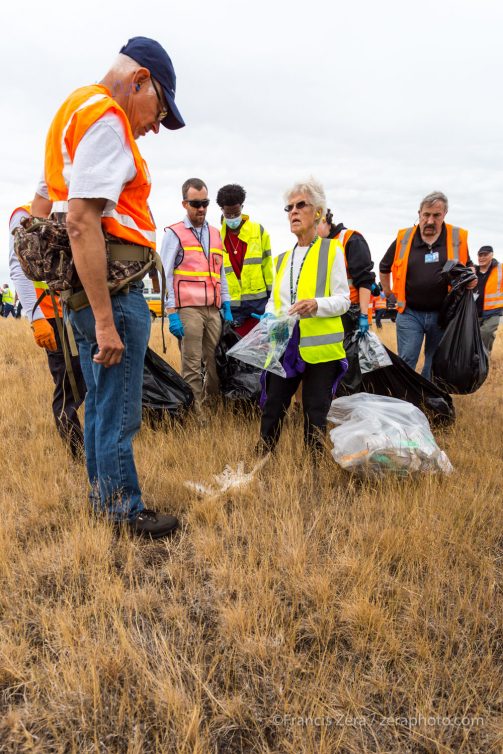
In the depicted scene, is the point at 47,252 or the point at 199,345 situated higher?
the point at 47,252

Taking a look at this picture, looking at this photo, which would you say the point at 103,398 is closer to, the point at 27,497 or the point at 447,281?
the point at 27,497

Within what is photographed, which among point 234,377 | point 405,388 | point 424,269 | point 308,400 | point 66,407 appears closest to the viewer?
point 308,400

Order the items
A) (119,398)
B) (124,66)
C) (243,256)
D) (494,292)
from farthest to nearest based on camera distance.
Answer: (494,292)
(243,256)
(119,398)
(124,66)

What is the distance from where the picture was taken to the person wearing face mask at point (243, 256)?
172 inches

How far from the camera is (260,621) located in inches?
59.4

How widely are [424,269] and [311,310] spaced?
175 cm

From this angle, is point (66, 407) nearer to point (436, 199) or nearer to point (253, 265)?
point (253, 265)

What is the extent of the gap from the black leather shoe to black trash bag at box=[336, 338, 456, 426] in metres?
1.90

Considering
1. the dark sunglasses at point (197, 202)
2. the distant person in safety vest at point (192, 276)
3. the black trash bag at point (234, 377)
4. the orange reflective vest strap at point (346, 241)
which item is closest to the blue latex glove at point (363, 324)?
the orange reflective vest strap at point (346, 241)

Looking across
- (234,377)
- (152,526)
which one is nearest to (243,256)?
(234,377)

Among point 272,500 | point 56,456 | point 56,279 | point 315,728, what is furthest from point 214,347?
point 315,728

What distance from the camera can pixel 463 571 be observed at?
1.79 m

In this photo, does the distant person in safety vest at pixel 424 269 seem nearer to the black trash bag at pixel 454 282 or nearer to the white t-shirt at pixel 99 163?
the black trash bag at pixel 454 282

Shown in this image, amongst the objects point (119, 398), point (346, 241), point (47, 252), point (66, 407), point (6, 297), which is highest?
point (6, 297)
